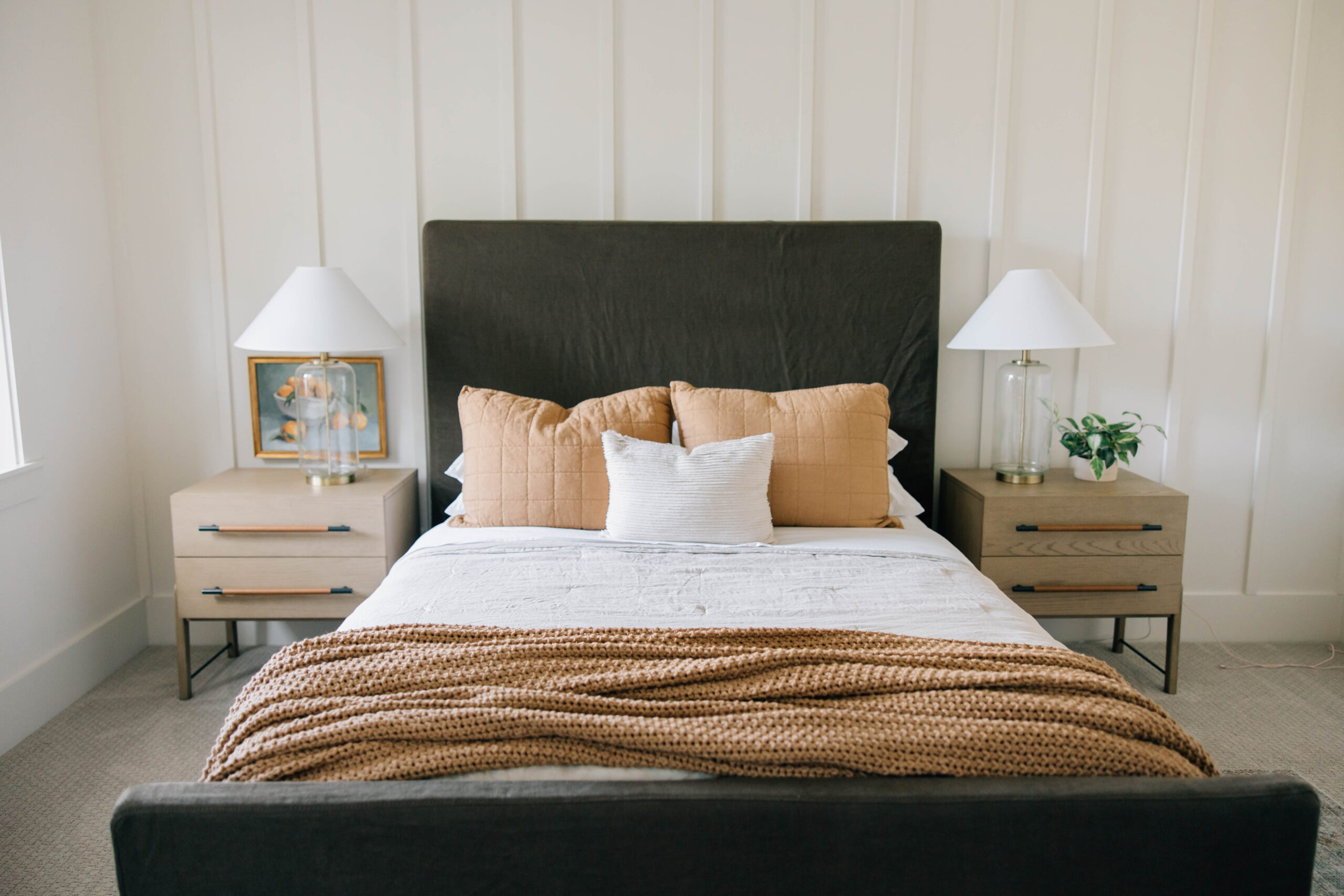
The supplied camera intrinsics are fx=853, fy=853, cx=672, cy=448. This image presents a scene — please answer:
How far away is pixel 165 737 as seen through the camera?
237 centimetres

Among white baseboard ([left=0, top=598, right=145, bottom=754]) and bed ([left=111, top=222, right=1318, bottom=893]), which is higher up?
bed ([left=111, top=222, right=1318, bottom=893])

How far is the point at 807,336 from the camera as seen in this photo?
275 cm

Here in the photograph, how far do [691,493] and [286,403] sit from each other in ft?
5.07

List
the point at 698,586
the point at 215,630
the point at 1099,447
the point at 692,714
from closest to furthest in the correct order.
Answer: the point at 692,714 < the point at 698,586 < the point at 1099,447 < the point at 215,630

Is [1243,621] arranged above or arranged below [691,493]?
below

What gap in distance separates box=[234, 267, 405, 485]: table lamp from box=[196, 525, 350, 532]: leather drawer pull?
18 cm

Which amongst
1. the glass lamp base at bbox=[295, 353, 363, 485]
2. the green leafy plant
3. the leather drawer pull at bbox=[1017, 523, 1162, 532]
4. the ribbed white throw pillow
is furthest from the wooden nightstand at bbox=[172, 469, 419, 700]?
the green leafy plant

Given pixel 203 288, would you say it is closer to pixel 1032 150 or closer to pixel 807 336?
pixel 807 336

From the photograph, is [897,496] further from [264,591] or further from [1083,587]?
[264,591]

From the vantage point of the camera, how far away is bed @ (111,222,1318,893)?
116 centimetres

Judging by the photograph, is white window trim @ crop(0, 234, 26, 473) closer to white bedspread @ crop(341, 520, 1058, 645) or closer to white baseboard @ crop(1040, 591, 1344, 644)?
white bedspread @ crop(341, 520, 1058, 645)

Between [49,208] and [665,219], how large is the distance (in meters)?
1.83

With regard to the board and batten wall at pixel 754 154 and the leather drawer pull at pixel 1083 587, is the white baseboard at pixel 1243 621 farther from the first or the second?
the board and batten wall at pixel 754 154

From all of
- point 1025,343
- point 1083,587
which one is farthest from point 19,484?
point 1083,587
